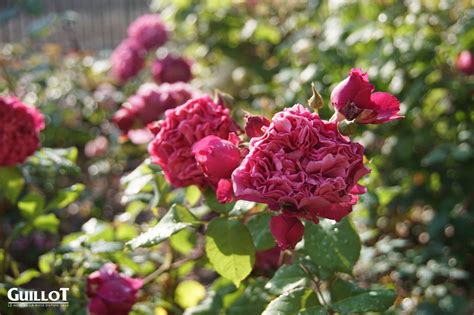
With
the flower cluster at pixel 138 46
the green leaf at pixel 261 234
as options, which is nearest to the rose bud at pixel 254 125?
the green leaf at pixel 261 234

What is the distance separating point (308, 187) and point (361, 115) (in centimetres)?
16

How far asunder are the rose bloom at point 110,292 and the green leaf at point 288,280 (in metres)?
0.32

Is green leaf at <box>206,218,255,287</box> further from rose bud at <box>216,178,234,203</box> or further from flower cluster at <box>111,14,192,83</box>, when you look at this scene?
flower cluster at <box>111,14,192,83</box>

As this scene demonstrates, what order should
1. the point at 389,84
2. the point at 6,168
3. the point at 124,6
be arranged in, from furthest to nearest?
the point at 124,6 → the point at 389,84 → the point at 6,168

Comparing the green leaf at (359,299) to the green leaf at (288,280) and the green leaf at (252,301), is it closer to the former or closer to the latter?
the green leaf at (288,280)

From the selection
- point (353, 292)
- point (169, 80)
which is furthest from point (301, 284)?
point (169, 80)

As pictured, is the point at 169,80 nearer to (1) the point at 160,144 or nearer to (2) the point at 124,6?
(1) the point at 160,144

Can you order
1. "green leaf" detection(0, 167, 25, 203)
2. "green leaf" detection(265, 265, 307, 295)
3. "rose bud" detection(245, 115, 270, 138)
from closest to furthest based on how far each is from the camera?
"rose bud" detection(245, 115, 270, 138)
"green leaf" detection(265, 265, 307, 295)
"green leaf" detection(0, 167, 25, 203)

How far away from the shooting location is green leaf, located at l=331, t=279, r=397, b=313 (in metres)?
1.08

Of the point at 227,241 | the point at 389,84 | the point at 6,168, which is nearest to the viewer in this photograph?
the point at 227,241

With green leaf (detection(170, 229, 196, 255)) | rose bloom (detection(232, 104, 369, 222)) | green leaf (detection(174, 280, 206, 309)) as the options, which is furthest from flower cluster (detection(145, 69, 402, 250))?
green leaf (detection(174, 280, 206, 309))

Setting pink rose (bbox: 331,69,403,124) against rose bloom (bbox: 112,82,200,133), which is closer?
pink rose (bbox: 331,69,403,124)

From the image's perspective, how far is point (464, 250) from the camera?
83.9 inches

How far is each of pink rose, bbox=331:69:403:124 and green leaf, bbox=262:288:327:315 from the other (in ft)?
1.00
